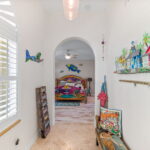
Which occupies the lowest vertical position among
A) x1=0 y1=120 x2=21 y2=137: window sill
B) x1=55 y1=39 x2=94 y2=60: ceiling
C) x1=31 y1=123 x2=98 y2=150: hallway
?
x1=31 y1=123 x2=98 y2=150: hallway

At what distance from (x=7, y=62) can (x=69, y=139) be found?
77.7 inches

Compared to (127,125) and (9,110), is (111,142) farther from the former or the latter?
(9,110)

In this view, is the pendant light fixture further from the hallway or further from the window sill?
the hallway

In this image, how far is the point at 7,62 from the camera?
154 cm

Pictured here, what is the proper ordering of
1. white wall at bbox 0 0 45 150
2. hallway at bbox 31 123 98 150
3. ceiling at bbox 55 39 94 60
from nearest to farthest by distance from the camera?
white wall at bbox 0 0 45 150 < hallway at bbox 31 123 98 150 < ceiling at bbox 55 39 94 60

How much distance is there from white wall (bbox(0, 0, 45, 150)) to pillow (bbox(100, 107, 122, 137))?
1372mm

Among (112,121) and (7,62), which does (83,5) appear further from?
(112,121)

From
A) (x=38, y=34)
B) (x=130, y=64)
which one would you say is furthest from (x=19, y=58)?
(x=130, y=64)

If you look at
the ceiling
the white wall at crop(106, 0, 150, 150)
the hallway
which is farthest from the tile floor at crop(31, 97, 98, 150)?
the ceiling

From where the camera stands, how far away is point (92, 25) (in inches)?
115

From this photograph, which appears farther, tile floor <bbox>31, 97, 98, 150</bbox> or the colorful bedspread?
the colorful bedspread

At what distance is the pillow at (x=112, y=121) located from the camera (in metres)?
1.89

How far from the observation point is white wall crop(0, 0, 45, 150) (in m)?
1.74

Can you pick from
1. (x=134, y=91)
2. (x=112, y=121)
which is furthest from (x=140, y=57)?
(x=112, y=121)
